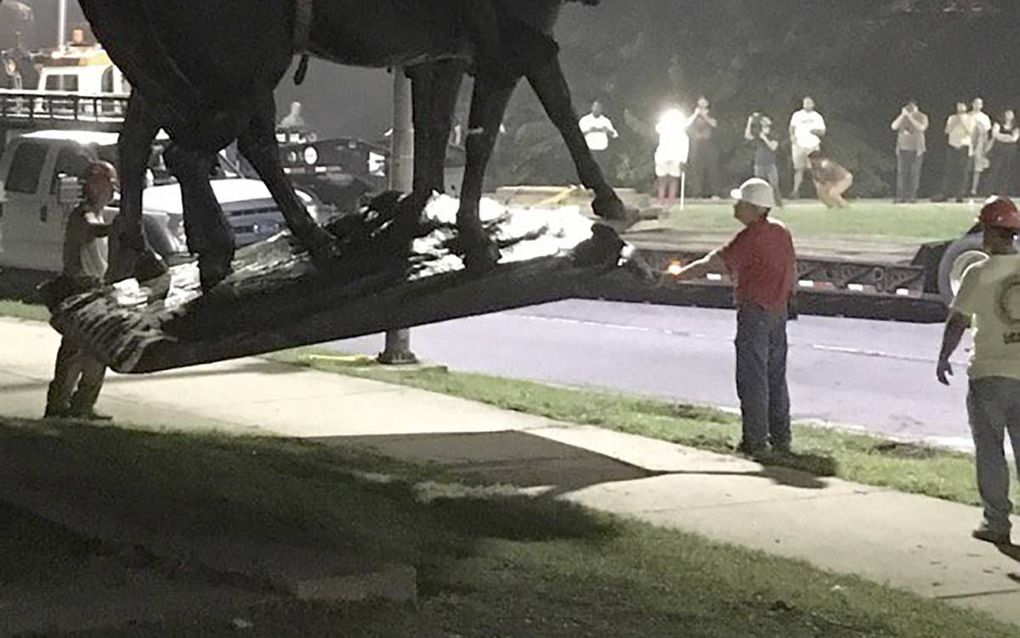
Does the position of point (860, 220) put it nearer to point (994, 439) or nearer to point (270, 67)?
point (994, 439)

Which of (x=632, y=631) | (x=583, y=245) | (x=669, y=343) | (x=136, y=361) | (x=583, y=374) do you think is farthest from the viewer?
(x=669, y=343)

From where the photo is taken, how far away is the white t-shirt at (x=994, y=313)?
9766mm

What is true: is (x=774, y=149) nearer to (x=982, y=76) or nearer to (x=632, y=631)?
(x=982, y=76)

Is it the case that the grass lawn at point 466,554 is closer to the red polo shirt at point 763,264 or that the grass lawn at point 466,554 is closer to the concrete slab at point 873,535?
the concrete slab at point 873,535

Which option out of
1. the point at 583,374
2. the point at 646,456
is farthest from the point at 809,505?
the point at 583,374

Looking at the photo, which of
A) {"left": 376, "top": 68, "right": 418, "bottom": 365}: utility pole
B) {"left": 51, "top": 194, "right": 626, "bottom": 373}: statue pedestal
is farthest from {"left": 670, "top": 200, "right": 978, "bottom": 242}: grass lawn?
{"left": 51, "top": 194, "right": 626, "bottom": 373}: statue pedestal

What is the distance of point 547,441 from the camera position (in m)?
12.9

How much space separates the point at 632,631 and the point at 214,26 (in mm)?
3639

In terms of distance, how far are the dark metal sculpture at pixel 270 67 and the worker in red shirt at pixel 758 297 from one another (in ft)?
6.02

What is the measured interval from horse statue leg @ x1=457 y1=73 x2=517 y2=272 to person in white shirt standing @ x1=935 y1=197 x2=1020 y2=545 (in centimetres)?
256

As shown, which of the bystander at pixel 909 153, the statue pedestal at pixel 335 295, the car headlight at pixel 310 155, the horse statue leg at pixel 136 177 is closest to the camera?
the statue pedestal at pixel 335 295

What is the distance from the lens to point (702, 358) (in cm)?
1961

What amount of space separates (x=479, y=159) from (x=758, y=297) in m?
2.89

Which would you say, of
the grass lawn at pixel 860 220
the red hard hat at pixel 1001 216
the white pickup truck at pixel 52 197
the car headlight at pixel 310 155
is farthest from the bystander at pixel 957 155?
the red hard hat at pixel 1001 216
